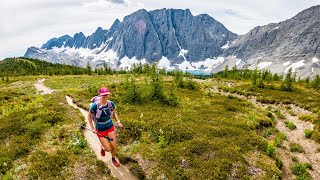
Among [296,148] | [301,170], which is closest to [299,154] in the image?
[296,148]

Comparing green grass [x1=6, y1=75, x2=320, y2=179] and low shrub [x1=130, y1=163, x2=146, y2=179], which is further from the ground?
green grass [x1=6, y1=75, x2=320, y2=179]

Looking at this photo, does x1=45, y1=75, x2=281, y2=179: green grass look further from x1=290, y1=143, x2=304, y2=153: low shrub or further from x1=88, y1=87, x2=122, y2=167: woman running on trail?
x1=88, y1=87, x2=122, y2=167: woman running on trail

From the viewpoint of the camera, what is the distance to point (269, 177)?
15.2 m

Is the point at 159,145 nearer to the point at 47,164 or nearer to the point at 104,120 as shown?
the point at 104,120

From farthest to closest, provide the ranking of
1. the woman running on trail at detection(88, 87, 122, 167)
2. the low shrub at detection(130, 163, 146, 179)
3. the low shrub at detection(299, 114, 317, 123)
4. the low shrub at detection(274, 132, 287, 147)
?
the low shrub at detection(299, 114, 317, 123)
the low shrub at detection(274, 132, 287, 147)
the low shrub at detection(130, 163, 146, 179)
the woman running on trail at detection(88, 87, 122, 167)

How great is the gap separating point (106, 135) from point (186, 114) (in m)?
13.3

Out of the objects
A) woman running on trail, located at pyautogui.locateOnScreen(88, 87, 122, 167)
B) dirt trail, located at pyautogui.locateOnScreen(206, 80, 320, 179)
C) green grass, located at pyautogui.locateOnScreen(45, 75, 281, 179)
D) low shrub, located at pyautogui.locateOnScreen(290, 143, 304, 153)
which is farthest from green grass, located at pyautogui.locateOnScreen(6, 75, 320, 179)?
woman running on trail, located at pyautogui.locateOnScreen(88, 87, 122, 167)

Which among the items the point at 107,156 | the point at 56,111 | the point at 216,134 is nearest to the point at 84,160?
the point at 107,156

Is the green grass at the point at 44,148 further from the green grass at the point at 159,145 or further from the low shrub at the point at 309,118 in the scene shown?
the low shrub at the point at 309,118

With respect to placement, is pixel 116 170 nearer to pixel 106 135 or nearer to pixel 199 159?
pixel 106 135

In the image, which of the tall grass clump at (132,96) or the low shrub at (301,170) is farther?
the tall grass clump at (132,96)

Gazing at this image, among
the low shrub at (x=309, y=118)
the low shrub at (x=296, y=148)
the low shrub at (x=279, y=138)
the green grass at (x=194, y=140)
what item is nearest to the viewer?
the green grass at (x=194, y=140)

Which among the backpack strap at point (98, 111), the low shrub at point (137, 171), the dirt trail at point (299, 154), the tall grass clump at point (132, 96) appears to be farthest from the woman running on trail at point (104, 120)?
the tall grass clump at point (132, 96)

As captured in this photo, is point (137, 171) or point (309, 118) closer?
point (137, 171)
